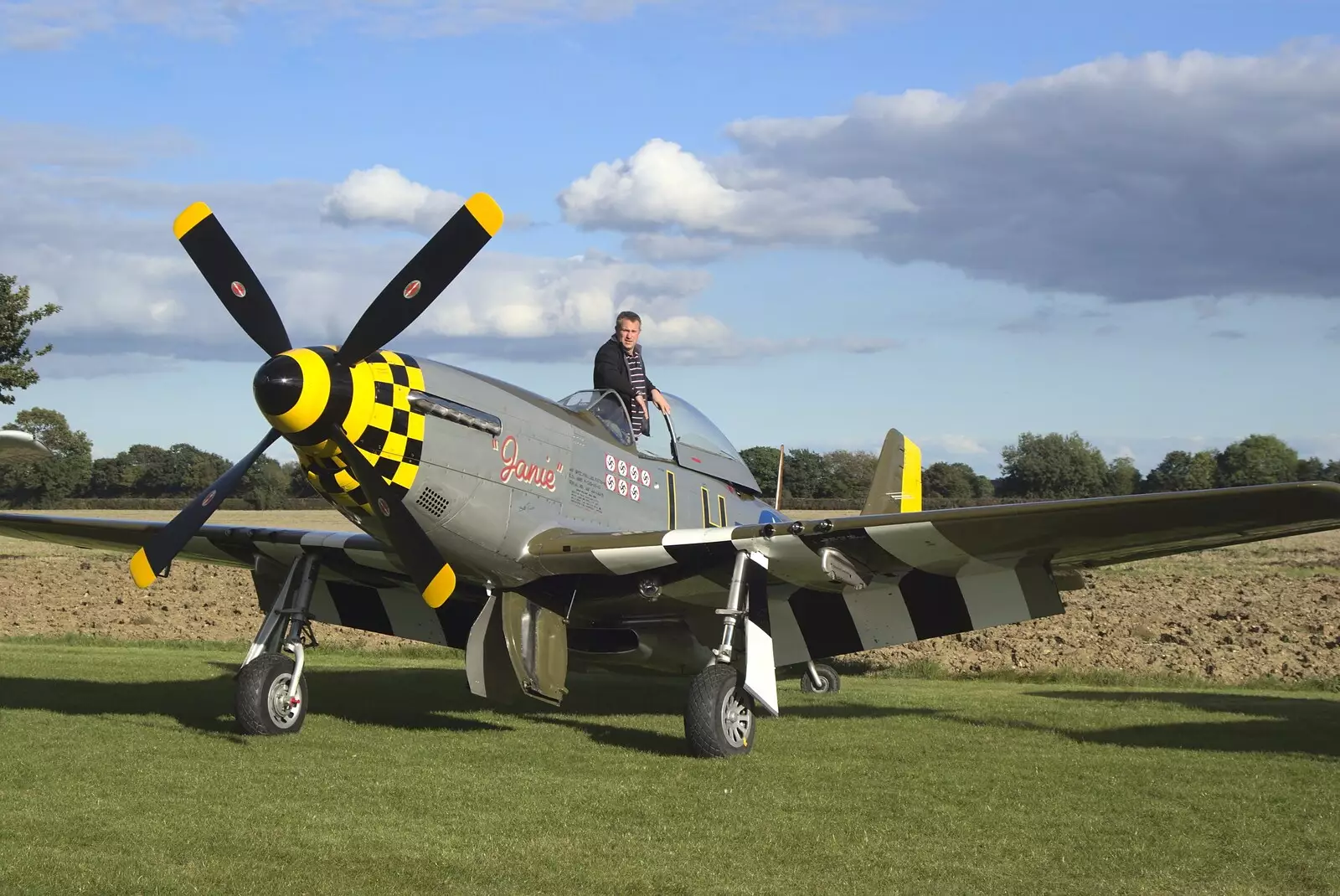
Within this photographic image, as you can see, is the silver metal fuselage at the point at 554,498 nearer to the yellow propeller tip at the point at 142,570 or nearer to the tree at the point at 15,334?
the yellow propeller tip at the point at 142,570

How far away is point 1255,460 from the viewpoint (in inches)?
3130

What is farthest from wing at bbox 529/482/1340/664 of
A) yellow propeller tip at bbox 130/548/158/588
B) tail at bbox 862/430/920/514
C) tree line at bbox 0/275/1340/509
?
tree line at bbox 0/275/1340/509

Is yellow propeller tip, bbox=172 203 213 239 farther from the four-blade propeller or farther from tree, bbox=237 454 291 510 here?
tree, bbox=237 454 291 510

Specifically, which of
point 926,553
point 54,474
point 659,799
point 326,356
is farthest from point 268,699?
point 54,474

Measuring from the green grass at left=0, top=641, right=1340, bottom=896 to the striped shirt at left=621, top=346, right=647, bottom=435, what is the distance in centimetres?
239

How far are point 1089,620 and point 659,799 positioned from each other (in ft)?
40.8

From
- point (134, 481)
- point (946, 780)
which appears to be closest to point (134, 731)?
point (946, 780)

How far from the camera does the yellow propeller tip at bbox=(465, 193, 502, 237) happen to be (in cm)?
798

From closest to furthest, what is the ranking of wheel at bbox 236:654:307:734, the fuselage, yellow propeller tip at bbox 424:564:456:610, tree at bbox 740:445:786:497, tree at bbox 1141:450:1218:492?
the fuselage < yellow propeller tip at bbox 424:564:456:610 < wheel at bbox 236:654:307:734 < tree at bbox 740:445:786:497 < tree at bbox 1141:450:1218:492

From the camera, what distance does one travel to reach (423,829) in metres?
6.09

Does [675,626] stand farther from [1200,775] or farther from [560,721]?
[1200,775]

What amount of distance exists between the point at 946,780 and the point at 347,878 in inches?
149

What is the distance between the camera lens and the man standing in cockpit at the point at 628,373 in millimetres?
9867

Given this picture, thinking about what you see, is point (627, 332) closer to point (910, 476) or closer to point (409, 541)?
point (409, 541)
